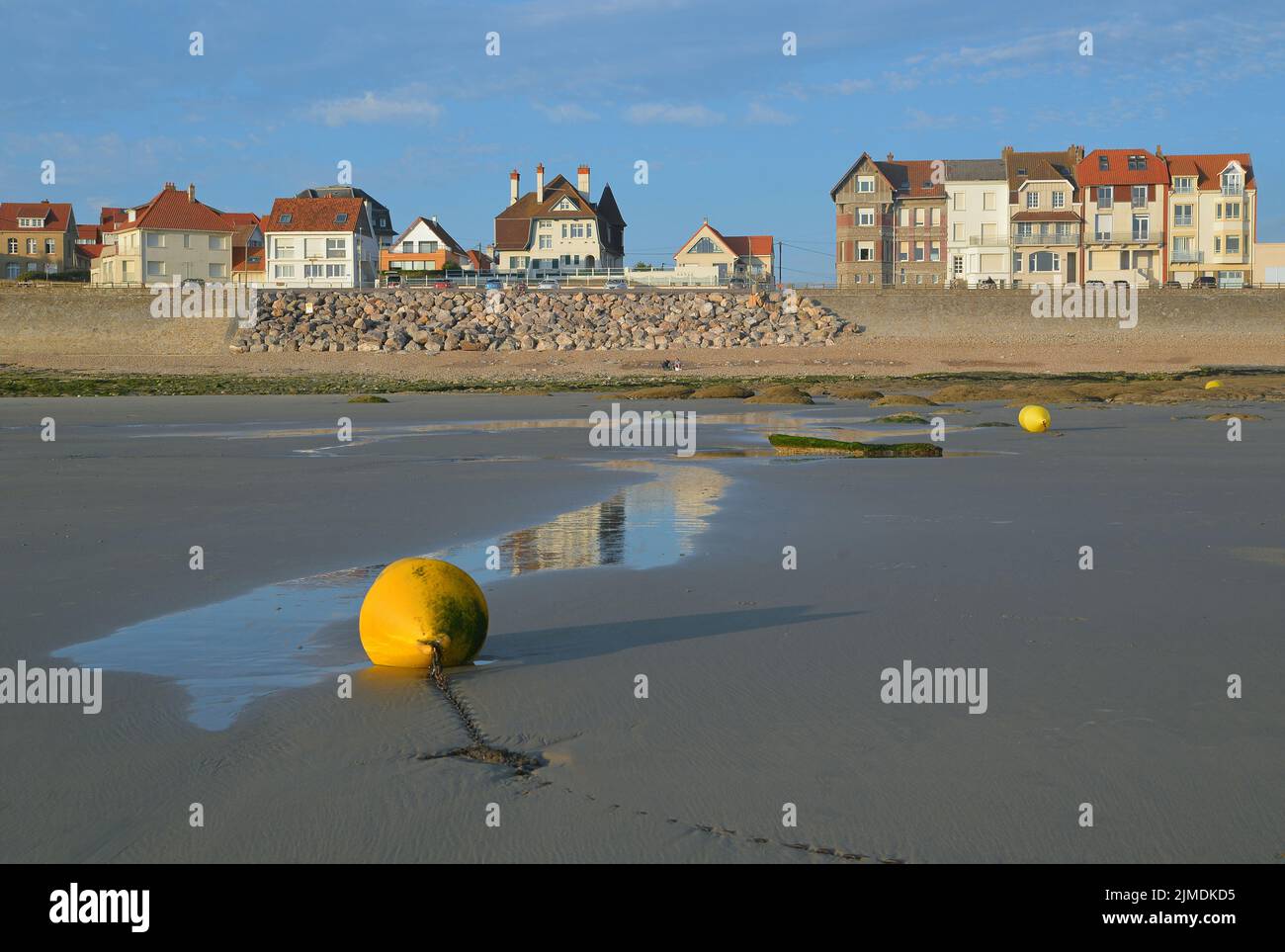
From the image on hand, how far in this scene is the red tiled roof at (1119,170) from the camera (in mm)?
88938

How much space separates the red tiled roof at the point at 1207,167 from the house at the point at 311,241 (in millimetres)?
58503

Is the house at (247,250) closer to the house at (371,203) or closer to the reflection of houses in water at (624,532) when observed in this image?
the house at (371,203)

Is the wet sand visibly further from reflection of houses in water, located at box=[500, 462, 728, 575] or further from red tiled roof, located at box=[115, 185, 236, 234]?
red tiled roof, located at box=[115, 185, 236, 234]

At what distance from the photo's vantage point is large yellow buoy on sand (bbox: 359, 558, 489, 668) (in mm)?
6324

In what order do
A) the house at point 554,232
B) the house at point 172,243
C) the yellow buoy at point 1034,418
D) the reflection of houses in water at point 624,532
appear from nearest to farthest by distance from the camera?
the reflection of houses in water at point 624,532, the yellow buoy at point 1034,418, the house at point 172,243, the house at point 554,232

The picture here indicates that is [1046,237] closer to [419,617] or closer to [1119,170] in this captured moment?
[1119,170]

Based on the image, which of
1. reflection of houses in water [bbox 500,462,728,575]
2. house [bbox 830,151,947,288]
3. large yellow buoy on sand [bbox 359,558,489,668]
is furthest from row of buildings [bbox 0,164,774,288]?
large yellow buoy on sand [bbox 359,558,489,668]

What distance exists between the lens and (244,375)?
49.1m

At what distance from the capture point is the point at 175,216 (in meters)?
89.1

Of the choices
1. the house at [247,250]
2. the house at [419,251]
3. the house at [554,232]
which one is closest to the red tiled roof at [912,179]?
the house at [554,232]

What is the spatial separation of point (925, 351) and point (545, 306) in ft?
68.8

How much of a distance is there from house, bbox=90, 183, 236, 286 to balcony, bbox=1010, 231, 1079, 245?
56.0m

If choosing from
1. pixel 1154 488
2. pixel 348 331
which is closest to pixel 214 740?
pixel 1154 488

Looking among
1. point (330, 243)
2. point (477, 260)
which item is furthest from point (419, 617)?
point (477, 260)
